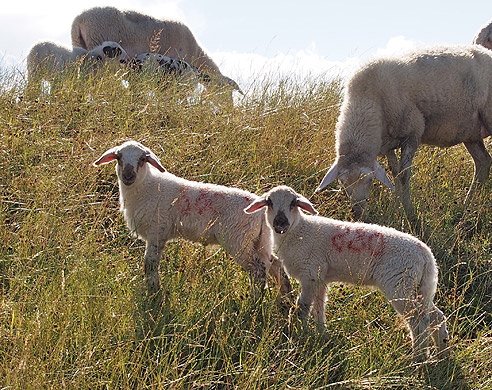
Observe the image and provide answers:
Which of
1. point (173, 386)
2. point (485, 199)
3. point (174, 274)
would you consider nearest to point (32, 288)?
point (174, 274)

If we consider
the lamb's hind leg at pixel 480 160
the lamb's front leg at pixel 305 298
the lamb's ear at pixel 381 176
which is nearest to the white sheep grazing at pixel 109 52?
the lamb's ear at pixel 381 176

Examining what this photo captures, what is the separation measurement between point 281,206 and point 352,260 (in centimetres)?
55

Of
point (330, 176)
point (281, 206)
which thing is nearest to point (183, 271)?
point (281, 206)

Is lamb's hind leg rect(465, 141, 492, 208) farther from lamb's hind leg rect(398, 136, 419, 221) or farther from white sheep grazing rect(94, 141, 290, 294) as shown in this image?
white sheep grazing rect(94, 141, 290, 294)

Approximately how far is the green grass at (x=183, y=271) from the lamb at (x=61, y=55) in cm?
164

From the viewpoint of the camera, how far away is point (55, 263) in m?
4.29

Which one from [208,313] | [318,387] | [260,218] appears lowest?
[318,387]

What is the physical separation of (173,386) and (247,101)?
17.2 feet

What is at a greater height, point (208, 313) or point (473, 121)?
point (473, 121)

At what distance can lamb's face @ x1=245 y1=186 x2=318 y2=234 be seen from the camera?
4.16 meters

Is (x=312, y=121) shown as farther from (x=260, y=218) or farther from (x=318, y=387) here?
(x=318, y=387)

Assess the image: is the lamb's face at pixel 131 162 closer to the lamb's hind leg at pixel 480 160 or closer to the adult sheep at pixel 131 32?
the lamb's hind leg at pixel 480 160

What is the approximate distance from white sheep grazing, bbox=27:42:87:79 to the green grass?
1.72m

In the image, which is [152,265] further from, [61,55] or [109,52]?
[109,52]
